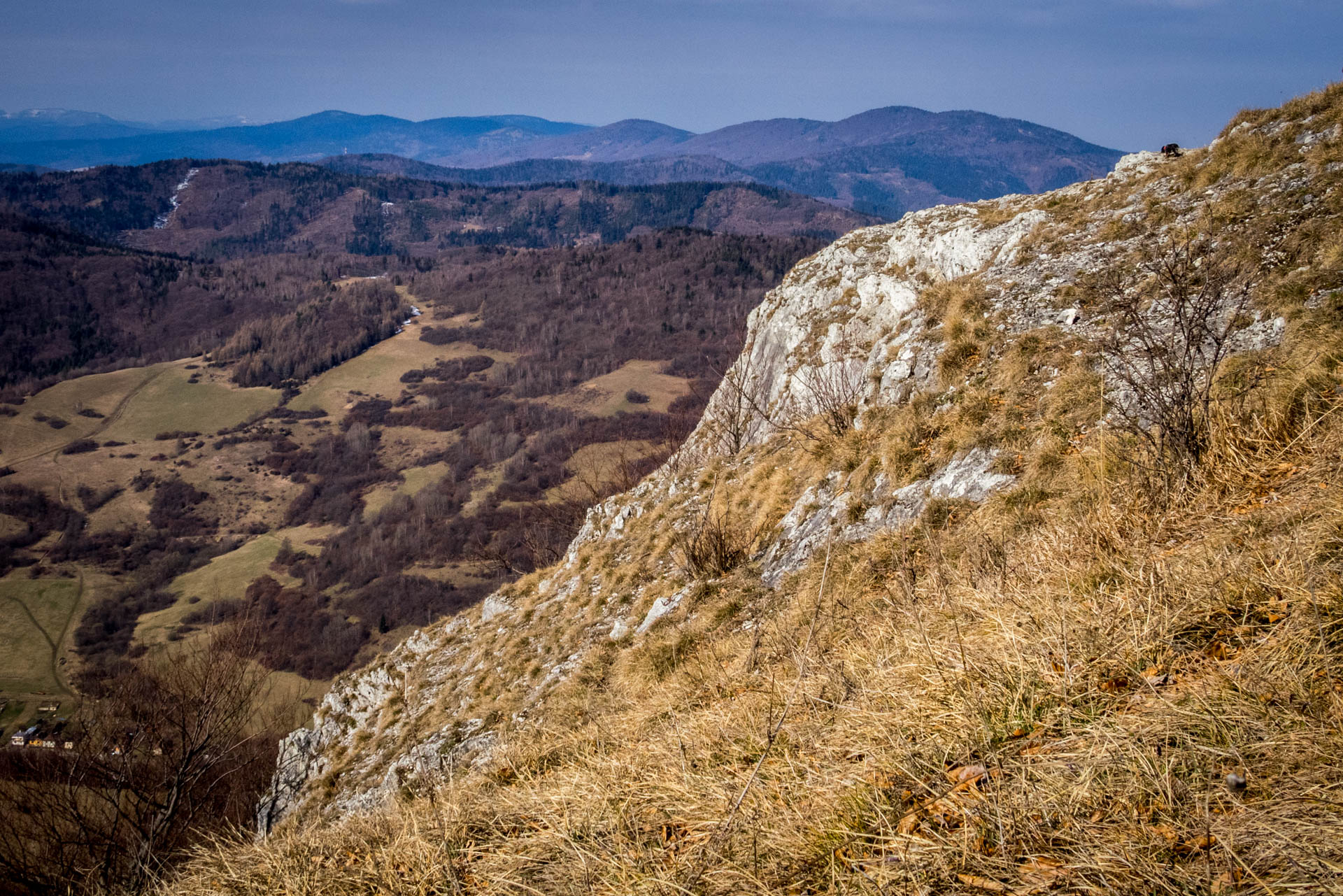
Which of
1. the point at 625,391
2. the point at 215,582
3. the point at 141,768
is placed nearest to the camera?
the point at 141,768

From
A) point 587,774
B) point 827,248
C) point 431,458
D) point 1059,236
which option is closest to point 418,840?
point 587,774

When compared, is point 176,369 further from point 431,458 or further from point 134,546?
point 431,458

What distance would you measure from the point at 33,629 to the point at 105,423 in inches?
3869

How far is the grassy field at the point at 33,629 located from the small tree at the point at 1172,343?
344 feet

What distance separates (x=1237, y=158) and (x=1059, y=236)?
253cm

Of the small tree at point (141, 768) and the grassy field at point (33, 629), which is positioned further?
the grassy field at point (33, 629)

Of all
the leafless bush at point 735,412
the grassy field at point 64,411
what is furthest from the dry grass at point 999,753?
the grassy field at point 64,411

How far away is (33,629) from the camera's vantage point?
298ft

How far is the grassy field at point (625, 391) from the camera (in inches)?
5886

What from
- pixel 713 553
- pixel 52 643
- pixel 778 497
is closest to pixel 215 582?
pixel 52 643

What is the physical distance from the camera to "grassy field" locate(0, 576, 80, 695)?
75188 millimetres

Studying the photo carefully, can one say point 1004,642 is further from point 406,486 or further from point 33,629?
point 406,486

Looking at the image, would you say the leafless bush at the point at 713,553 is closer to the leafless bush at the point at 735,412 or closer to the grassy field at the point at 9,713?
the leafless bush at the point at 735,412

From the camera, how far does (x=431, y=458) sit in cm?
14638
